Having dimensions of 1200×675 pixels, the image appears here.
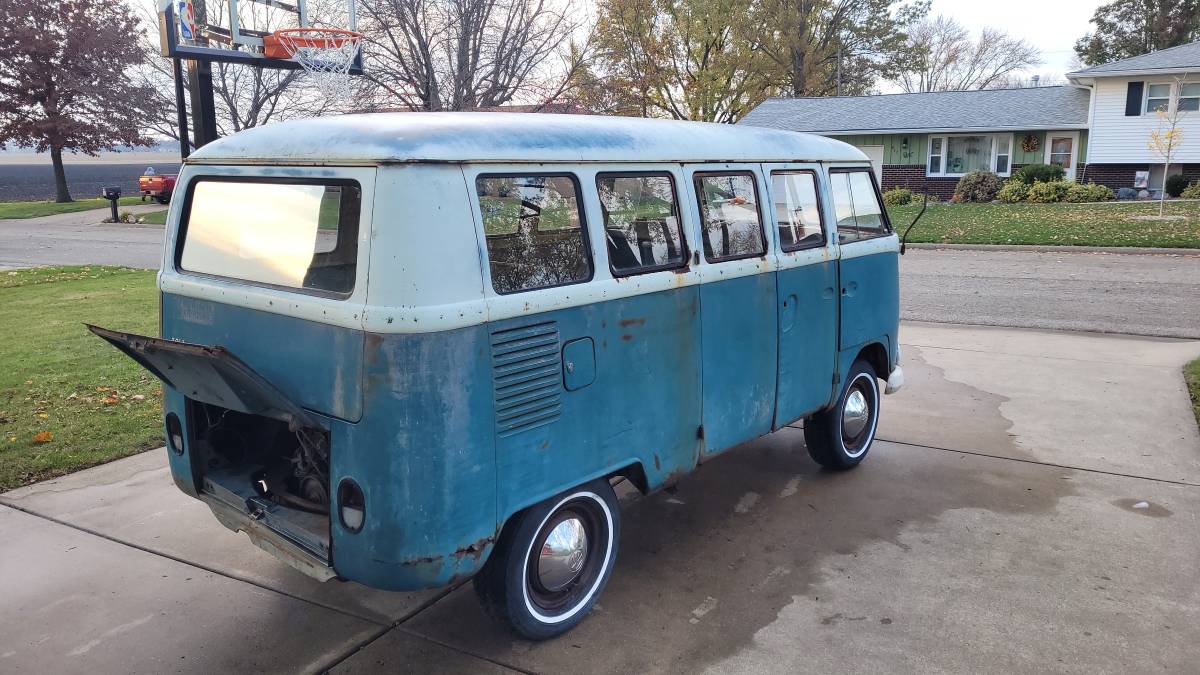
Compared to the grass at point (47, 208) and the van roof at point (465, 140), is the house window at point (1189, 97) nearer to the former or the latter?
the van roof at point (465, 140)

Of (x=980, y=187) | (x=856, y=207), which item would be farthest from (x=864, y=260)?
(x=980, y=187)

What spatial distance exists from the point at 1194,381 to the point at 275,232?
7.71 metres

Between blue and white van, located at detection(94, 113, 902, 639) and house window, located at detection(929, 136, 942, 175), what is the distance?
32026mm

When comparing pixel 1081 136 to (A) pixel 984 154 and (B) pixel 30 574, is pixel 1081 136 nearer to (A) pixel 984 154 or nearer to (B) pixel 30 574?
(A) pixel 984 154

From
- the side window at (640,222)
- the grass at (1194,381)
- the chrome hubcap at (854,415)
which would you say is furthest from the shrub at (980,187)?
the side window at (640,222)

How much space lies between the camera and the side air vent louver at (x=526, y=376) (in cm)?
335

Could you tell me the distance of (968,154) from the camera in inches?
1328

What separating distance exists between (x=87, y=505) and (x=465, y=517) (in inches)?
127

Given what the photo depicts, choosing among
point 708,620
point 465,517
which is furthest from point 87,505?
point 708,620

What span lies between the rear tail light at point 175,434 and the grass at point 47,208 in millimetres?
33671

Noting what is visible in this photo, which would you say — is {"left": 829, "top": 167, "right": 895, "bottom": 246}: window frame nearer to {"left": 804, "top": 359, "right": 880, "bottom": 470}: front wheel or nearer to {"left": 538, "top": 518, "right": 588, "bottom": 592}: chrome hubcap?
{"left": 804, "top": 359, "right": 880, "bottom": 470}: front wheel

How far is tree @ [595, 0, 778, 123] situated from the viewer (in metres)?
37.3

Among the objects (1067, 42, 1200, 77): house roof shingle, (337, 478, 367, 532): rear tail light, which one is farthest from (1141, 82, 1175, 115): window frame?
(337, 478, 367, 532): rear tail light

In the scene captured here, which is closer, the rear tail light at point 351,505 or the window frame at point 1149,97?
the rear tail light at point 351,505
